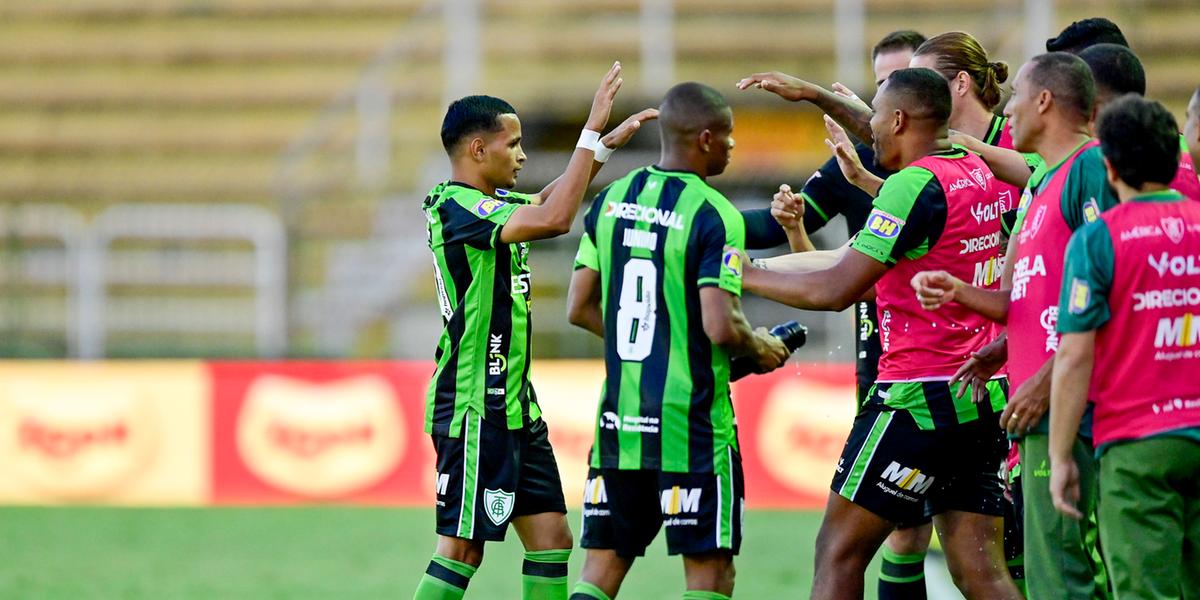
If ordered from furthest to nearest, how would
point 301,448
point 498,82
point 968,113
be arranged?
point 498,82 < point 301,448 < point 968,113

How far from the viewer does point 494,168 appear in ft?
20.1

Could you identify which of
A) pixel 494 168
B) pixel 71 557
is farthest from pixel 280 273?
pixel 494 168

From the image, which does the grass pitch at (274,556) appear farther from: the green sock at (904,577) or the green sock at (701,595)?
the green sock at (701,595)

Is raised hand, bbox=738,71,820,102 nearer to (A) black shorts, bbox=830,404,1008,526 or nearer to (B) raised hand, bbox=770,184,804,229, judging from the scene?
(B) raised hand, bbox=770,184,804,229

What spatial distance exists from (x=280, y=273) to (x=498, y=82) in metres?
3.47

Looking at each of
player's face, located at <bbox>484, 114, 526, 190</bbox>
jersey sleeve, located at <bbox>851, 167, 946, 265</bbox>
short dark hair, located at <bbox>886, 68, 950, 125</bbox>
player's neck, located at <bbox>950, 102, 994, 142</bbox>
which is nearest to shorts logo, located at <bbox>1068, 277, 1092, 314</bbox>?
jersey sleeve, located at <bbox>851, 167, 946, 265</bbox>

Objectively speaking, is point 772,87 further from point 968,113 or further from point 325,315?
point 325,315

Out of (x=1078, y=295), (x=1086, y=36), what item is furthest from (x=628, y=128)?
(x=1086, y=36)

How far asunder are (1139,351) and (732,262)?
1297 mm

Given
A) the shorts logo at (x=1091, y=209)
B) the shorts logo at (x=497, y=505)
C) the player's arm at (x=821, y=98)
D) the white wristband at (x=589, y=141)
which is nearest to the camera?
the shorts logo at (x=1091, y=209)

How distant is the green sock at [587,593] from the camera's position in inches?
207

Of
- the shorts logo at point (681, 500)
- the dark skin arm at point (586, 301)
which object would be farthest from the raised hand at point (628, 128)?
the shorts logo at point (681, 500)

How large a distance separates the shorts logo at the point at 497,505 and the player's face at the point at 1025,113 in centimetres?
236

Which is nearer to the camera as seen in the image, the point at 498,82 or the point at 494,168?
the point at 494,168
